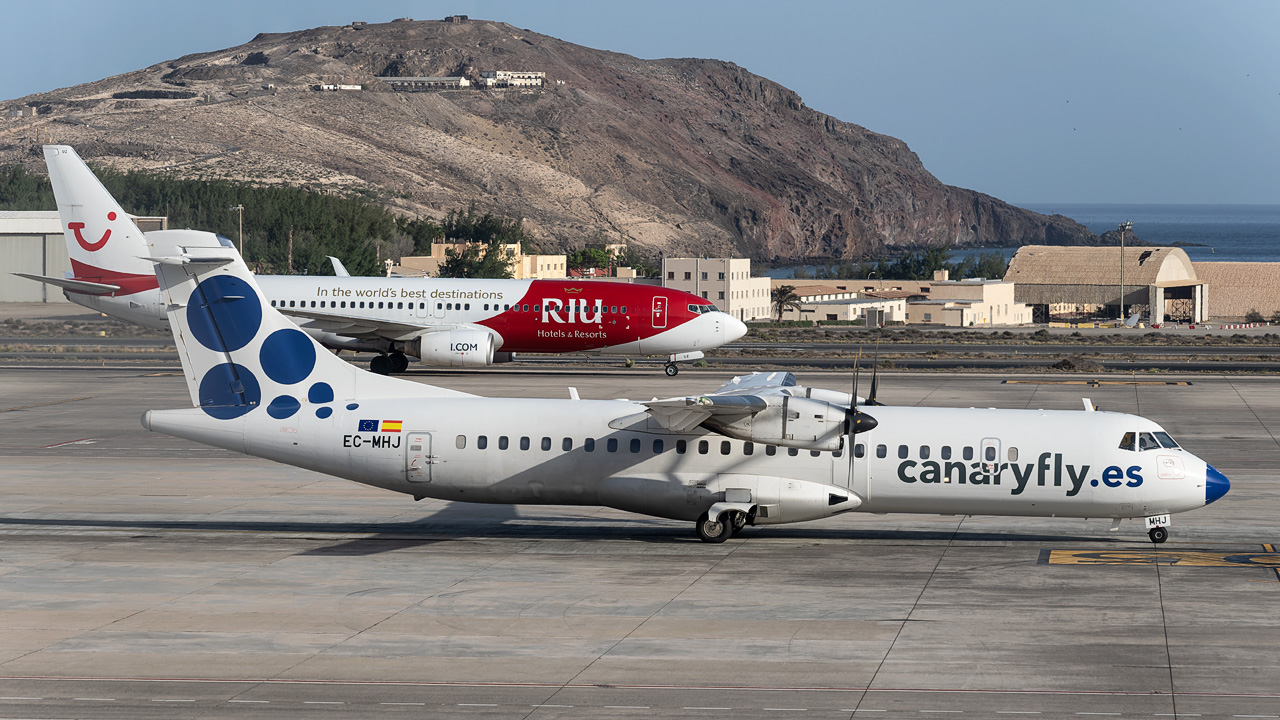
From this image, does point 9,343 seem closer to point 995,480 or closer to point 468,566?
point 468,566

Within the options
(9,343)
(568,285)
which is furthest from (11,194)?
(568,285)

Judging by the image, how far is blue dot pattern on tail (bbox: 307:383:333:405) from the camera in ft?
90.2

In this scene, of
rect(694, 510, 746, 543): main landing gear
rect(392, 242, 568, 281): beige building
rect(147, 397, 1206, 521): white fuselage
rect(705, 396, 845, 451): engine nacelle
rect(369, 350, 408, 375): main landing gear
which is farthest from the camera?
rect(392, 242, 568, 281): beige building

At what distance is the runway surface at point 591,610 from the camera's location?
1728cm

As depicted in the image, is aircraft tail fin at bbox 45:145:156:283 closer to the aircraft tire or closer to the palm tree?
the aircraft tire

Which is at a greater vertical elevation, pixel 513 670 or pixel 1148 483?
pixel 1148 483

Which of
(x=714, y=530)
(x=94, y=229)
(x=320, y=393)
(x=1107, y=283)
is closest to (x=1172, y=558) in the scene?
(x=714, y=530)

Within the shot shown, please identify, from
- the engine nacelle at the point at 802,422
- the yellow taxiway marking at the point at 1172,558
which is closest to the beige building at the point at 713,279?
the yellow taxiway marking at the point at 1172,558

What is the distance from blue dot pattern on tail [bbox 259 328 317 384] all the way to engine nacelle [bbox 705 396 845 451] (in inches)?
379

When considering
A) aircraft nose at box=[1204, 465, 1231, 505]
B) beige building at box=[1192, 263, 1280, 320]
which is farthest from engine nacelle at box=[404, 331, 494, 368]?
beige building at box=[1192, 263, 1280, 320]

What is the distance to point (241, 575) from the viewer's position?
24281 millimetres

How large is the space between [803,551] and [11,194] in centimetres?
14754

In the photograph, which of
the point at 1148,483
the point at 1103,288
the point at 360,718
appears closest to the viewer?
the point at 360,718

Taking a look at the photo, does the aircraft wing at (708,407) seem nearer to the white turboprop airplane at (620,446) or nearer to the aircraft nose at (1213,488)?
the white turboprop airplane at (620,446)
